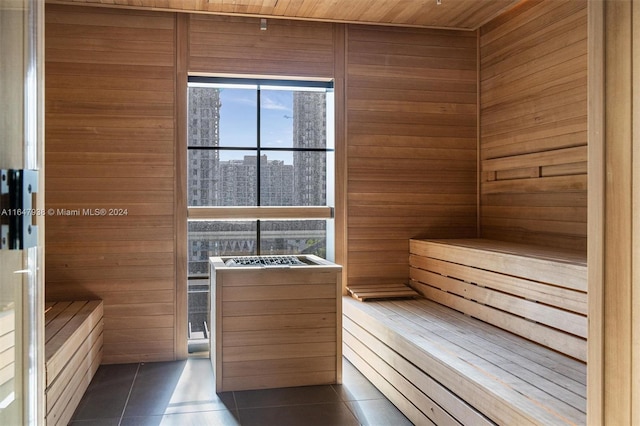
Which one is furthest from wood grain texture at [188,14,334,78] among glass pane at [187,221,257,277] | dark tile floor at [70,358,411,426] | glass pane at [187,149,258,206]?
dark tile floor at [70,358,411,426]

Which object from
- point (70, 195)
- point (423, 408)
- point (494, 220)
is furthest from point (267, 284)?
point (494, 220)

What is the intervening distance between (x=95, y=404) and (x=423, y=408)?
6.13 feet

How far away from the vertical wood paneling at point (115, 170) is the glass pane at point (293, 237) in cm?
76

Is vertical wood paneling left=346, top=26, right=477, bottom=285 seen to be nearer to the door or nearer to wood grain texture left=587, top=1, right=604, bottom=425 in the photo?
wood grain texture left=587, top=1, right=604, bottom=425

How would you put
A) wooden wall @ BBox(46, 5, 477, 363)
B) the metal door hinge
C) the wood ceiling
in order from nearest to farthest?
1. the metal door hinge
2. the wood ceiling
3. wooden wall @ BBox(46, 5, 477, 363)

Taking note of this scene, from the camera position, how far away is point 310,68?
4258 millimetres

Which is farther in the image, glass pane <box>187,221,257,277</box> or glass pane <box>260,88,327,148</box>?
glass pane <box>260,88,327,148</box>

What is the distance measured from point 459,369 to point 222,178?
8.37ft

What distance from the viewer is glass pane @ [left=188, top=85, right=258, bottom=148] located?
4.25 m

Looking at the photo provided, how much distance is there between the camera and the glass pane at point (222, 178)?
4230 millimetres

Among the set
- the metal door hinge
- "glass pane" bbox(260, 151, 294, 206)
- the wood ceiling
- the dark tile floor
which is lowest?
the dark tile floor

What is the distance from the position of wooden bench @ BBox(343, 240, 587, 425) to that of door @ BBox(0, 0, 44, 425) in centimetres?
161

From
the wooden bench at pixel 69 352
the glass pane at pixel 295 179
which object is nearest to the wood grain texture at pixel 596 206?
the wooden bench at pixel 69 352

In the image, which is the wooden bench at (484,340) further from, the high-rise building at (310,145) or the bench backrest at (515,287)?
the high-rise building at (310,145)
